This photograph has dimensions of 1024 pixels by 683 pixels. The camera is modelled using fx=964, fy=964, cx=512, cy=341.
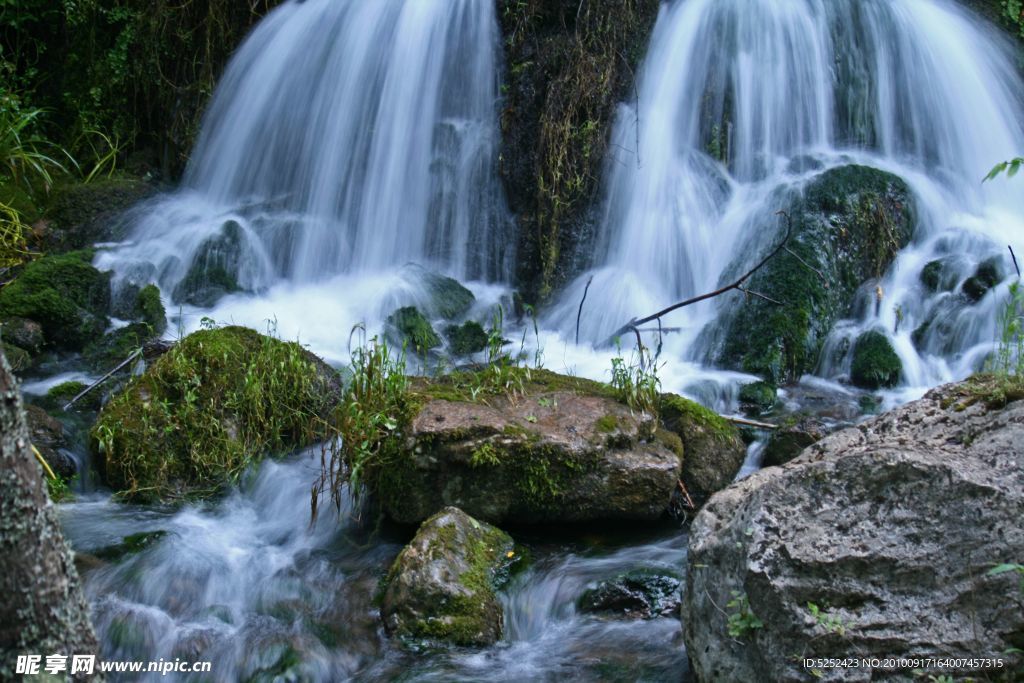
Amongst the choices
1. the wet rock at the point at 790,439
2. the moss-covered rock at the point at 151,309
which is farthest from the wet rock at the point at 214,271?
the wet rock at the point at 790,439

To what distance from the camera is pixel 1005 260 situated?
288 inches

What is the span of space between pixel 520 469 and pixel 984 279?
4.46 meters

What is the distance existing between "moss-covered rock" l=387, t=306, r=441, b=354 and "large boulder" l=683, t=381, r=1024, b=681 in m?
4.18

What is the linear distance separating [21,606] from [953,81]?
905cm

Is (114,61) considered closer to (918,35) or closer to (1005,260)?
(918,35)

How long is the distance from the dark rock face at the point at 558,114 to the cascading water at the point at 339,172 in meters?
0.25

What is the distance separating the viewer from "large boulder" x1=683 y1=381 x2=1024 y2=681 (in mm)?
2824

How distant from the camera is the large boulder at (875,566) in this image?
2824 millimetres

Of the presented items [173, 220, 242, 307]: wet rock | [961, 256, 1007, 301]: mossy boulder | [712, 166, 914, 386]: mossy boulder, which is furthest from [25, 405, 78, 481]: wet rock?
[961, 256, 1007, 301]: mossy boulder

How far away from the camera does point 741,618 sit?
116 inches

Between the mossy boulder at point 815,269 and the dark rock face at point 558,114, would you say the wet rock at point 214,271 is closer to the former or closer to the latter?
the dark rock face at point 558,114

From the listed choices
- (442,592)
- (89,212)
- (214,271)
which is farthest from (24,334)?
(442,592)

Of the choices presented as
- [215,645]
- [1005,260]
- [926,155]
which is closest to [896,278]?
[1005,260]

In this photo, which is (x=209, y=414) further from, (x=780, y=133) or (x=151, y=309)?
(x=780, y=133)
